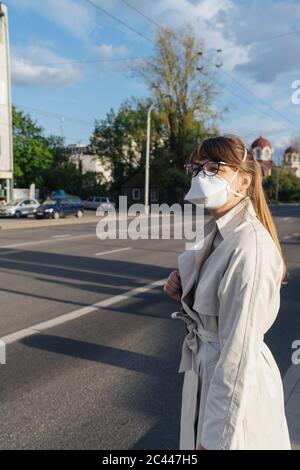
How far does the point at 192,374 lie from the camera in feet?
6.14

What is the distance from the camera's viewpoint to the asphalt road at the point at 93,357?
332 cm

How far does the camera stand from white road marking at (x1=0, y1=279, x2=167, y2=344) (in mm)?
5367

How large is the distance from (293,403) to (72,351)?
240 cm

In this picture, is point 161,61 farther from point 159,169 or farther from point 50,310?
point 50,310

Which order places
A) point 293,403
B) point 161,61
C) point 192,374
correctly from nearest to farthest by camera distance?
point 192,374 → point 293,403 → point 161,61

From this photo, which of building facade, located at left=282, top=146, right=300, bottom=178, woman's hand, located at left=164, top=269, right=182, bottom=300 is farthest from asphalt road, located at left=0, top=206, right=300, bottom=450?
building facade, located at left=282, top=146, right=300, bottom=178

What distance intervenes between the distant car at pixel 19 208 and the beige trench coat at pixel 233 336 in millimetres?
33168

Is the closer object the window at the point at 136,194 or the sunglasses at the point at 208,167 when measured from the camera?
the sunglasses at the point at 208,167

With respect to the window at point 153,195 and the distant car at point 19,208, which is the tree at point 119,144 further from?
the distant car at point 19,208

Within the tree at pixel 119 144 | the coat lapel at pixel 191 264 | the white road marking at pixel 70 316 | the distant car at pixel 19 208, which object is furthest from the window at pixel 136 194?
the coat lapel at pixel 191 264

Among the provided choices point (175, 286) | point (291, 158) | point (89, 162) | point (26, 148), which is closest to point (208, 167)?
point (175, 286)

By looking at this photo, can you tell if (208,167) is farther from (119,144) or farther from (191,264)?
(119,144)

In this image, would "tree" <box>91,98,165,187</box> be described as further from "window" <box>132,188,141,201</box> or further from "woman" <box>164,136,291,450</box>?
"woman" <box>164,136,291,450</box>
